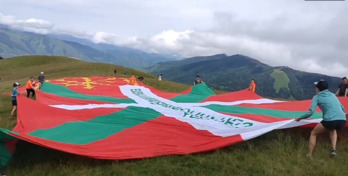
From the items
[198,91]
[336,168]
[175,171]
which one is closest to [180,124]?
[175,171]

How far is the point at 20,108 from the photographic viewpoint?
10.4 metres

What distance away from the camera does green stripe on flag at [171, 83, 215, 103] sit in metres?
14.9

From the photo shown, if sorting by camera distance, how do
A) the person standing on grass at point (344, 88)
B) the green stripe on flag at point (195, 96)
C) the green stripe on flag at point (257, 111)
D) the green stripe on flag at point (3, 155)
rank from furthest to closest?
the person standing on grass at point (344, 88) < the green stripe on flag at point (195, 96) < the green stripe on flag at point (257, 111) < the green stripe on flag at point (3, 155)

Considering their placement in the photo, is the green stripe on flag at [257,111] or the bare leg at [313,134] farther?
the green stripe on flag at [257,111]

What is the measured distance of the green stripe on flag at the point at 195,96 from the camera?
14.9 m

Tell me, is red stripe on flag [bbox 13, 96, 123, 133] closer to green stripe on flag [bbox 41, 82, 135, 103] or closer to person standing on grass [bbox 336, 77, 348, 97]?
green stripe on flag [bbox 41, 82, 135, 103]

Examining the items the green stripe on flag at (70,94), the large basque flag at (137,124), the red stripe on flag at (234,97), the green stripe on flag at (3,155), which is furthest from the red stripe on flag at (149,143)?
the red stripe on flag at (234,97)

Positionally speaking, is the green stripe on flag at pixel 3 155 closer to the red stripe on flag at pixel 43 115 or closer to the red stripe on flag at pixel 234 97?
the red stripe on flag at pixel 43 115

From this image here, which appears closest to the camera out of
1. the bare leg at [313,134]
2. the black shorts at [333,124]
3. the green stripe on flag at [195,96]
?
the black shorts at [333,124]

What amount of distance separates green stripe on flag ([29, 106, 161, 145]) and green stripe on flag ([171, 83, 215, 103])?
12.1 ft

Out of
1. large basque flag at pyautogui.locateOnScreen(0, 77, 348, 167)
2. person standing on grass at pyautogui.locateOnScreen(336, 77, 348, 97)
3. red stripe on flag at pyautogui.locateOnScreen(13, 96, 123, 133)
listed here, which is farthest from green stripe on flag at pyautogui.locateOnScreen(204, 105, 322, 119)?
person standing on grass at pyautogui.locateOnScreen(336, 77, 348, 97)

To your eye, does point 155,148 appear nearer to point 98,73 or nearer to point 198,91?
point 198,91

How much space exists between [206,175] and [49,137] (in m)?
3.91

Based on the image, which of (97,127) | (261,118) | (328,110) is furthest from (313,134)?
(97,127)
